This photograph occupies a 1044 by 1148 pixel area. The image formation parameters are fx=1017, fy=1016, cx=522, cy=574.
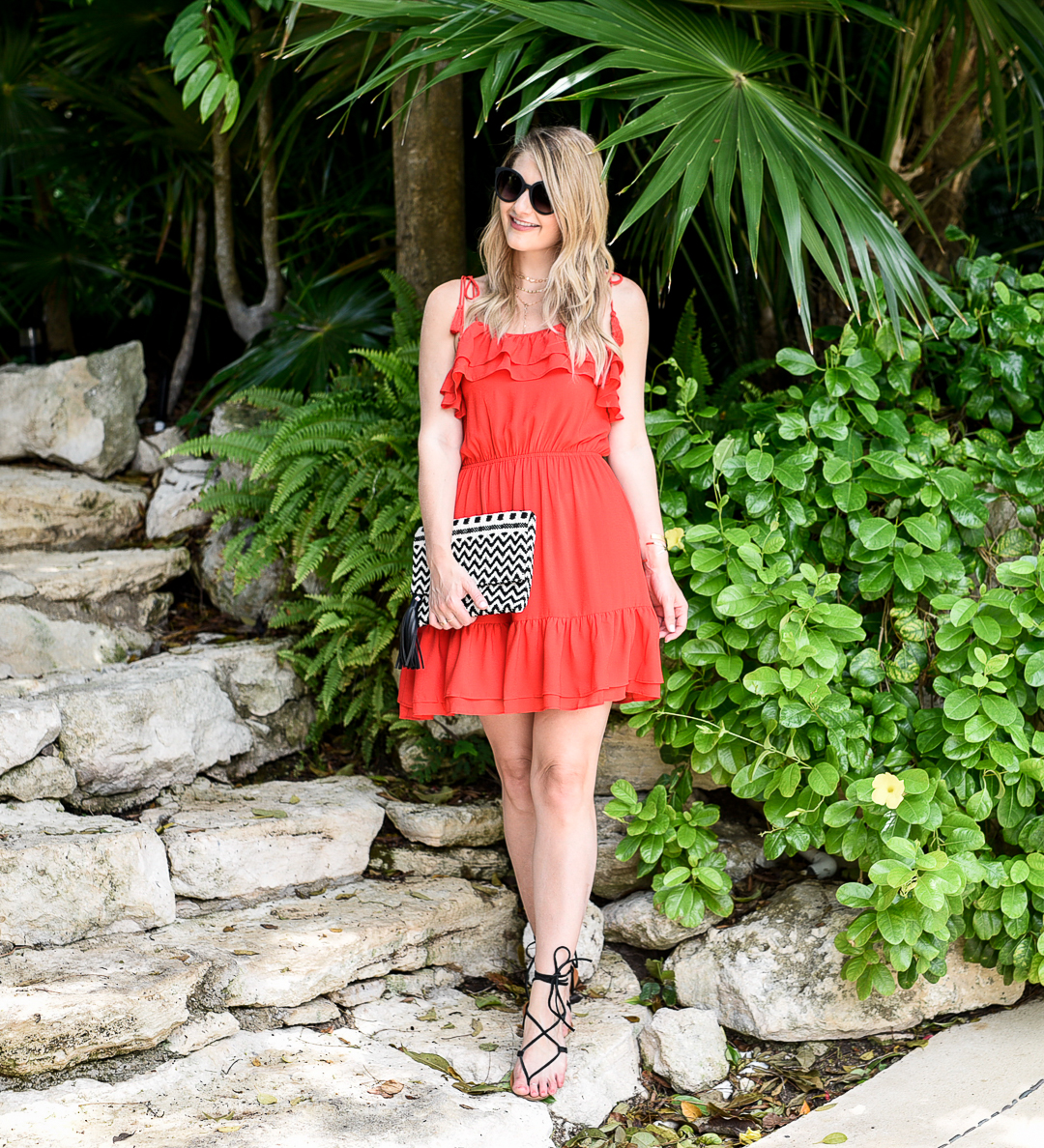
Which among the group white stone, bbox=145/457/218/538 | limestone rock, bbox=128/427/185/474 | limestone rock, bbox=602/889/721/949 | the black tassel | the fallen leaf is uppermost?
limestone rock, bbox=128/427/185/474

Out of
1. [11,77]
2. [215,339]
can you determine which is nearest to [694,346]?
[215,339]

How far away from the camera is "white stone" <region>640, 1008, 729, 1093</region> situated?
245 centimetres

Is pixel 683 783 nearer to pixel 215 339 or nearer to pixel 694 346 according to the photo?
pixel 694 346

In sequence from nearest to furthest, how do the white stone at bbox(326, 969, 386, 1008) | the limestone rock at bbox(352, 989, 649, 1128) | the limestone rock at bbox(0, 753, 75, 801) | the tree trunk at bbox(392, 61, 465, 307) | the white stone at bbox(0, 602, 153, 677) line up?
the limestone rock at bbox(352, 989, 649, 1128)
the white stone at bbox(326, 969, 386, 1008)
the limestone rock at bbox(0, 753, 75, 801)
the white stone at bbox(0, 602, 153, 677)
the tree trunk at bbox(392, 61, 465, 307)

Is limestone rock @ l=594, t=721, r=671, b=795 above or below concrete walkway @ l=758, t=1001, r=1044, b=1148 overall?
above

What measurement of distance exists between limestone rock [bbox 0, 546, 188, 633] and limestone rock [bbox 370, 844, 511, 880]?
127 centimetres

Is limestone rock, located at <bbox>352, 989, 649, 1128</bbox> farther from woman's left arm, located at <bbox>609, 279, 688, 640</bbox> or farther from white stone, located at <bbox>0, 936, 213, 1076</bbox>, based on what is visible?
woman's left arm, located at <bbox>609, 279, 688, 640</bbox>

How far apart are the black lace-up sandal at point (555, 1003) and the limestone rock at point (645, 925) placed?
1.51ft

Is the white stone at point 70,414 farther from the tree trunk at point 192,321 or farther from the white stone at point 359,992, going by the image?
the white stone at point 359,992

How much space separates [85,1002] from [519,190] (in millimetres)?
1938

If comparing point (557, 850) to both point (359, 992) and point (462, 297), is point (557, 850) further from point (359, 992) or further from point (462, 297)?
point (462, 297)

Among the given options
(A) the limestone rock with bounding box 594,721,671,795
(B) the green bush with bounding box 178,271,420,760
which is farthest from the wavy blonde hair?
(A) the limestone rock with bounding box 594,721,671,795

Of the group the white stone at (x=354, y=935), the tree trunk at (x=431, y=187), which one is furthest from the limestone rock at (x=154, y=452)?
the white stone at (x=354, y=935)

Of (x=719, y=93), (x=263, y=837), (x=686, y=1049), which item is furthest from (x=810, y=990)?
(x=719, y=93)
